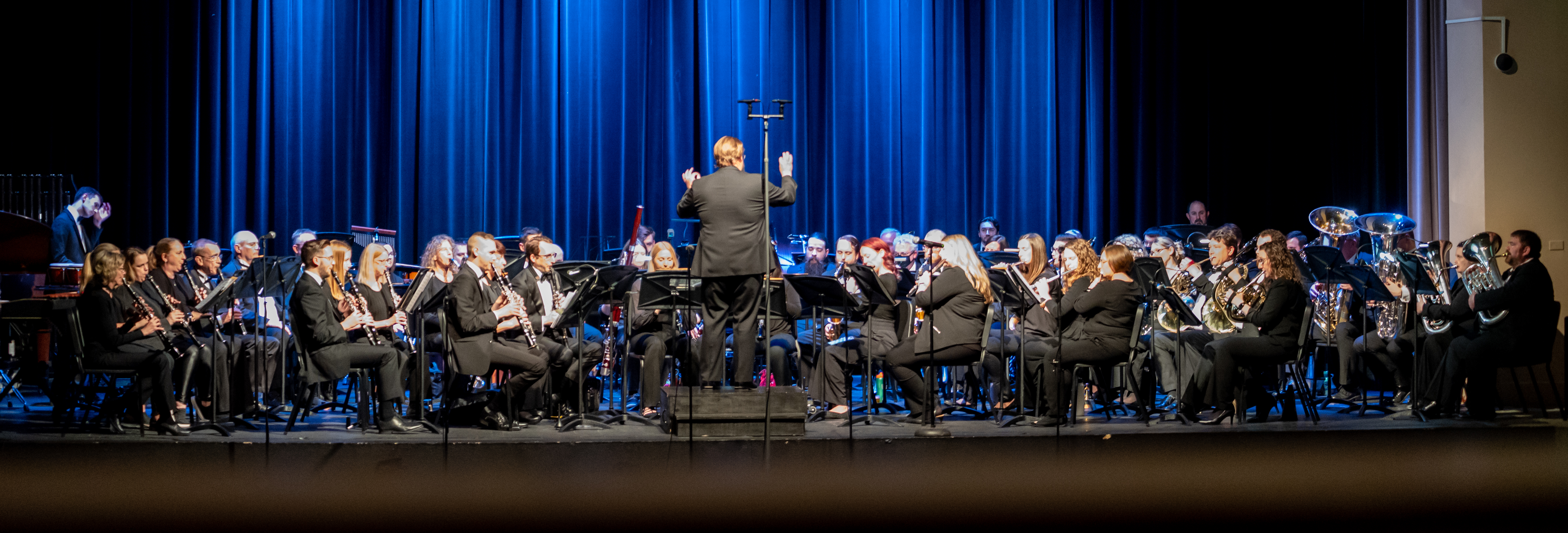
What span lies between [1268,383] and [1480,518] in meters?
4.41

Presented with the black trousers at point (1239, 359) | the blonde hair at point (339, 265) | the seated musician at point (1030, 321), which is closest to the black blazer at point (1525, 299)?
the black trousers at point (1239, 359)

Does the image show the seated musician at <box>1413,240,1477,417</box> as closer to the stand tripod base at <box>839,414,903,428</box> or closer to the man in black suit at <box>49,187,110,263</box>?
the stand tripod base at <box>839,414,903,428</box>

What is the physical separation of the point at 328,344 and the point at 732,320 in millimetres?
2127

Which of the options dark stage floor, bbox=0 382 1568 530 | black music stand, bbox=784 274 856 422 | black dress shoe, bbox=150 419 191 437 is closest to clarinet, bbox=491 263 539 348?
dark stage floor, bbox=0 382 1568 530

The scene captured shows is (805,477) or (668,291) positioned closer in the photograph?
(805,477)

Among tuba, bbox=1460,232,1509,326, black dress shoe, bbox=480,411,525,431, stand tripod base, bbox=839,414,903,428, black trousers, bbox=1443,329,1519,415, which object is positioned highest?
tuba, bbox=1460,232,1509,326

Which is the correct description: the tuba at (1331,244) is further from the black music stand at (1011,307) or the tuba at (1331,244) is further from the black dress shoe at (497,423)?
the black dress shoe at (497,423)

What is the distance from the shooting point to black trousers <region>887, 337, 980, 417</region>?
6617 millimetres

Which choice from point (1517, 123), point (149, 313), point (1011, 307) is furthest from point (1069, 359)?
point (149, 313)

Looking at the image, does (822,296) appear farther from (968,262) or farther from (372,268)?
(372,268)

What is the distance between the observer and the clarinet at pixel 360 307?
6441 millimetres

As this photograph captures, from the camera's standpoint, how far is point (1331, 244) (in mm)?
8875

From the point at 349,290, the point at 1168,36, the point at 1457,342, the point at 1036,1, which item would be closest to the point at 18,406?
the point at 349,290

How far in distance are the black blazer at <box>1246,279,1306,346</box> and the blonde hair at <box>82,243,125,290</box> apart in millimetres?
6098
